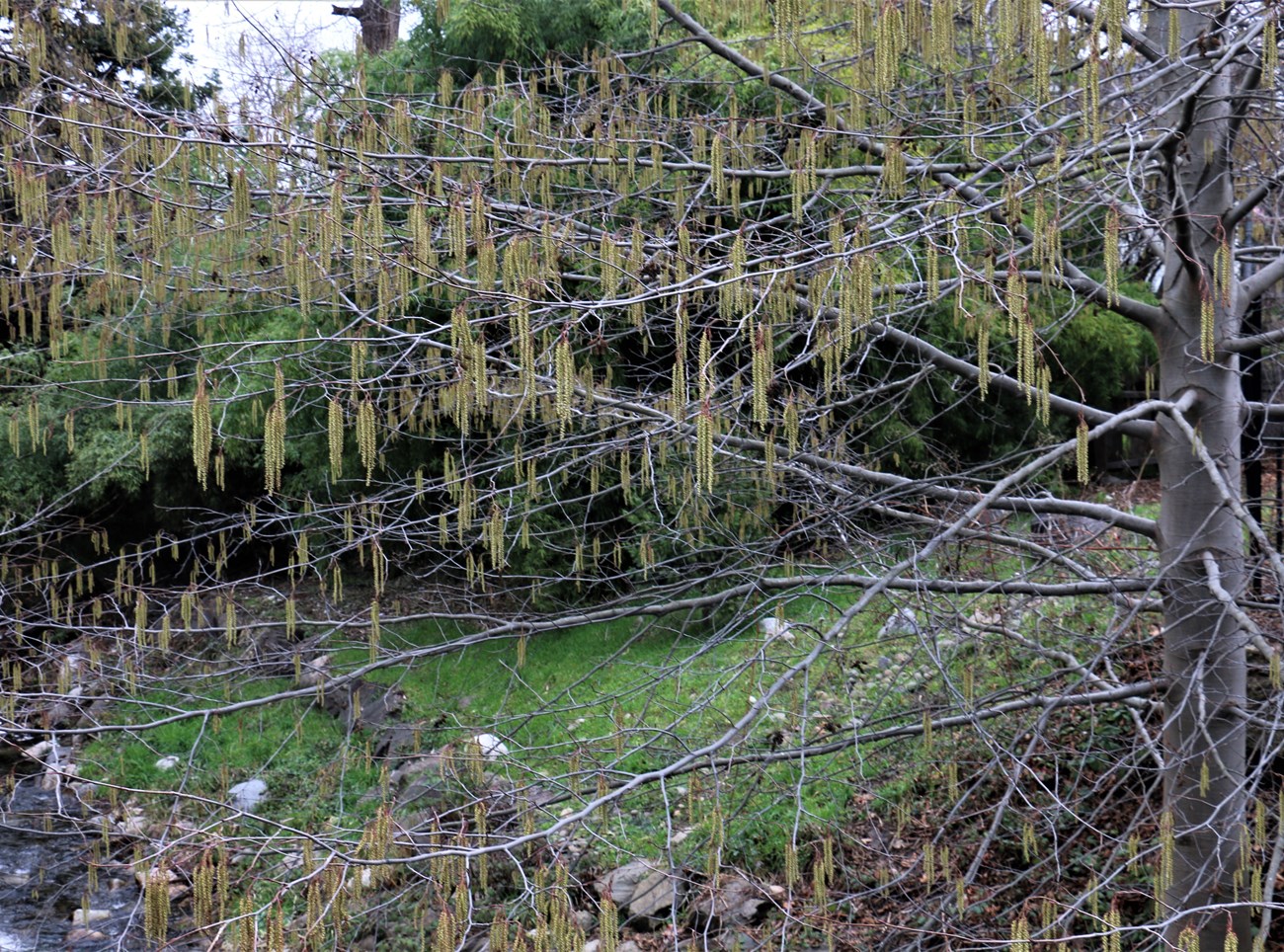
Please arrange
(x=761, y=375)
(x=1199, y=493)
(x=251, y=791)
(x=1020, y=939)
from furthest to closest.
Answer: (x=251, y=791)
(x=1199, y=493)
(x=761, y=375)
(x=1020, y=939)

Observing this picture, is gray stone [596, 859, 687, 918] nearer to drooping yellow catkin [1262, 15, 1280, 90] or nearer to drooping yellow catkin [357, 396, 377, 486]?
drooping yellow catkin [357, 396, 377, 486]

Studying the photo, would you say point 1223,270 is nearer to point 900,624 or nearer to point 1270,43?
point 1270,43

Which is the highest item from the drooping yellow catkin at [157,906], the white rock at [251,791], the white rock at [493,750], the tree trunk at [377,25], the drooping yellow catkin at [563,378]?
the tree trunk at [377,25]

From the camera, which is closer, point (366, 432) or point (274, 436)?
point (274, 436)

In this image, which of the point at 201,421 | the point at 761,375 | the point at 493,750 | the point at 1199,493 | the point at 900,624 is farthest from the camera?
the point at 900,624

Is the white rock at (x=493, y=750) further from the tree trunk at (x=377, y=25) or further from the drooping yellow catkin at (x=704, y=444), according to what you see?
the tree trunk at (x=377, y=25)

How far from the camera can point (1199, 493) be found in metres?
4.45

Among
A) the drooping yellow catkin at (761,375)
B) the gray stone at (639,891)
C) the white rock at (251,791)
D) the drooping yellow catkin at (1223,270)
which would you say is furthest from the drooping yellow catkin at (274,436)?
the white rock at (251,791)

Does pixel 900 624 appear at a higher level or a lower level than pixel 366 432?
lower

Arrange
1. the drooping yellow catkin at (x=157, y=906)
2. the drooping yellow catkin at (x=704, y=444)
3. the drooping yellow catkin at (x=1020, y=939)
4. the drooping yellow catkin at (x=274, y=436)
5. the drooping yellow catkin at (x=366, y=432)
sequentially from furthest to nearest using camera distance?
the drooping yellow catkin at (x=366, y=432) → the drooping yellow catkin at (x=274, y=436) → the drooping yellow catkin at (x=704, y=444) → the drooping yellow catkin at (x=1020, y=939) → the drooping yellow catkin at (x=157, y=906)

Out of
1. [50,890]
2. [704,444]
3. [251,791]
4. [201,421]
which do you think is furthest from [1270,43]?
[50,890]

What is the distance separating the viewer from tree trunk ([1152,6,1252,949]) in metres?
4.26

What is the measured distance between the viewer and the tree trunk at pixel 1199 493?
426cm

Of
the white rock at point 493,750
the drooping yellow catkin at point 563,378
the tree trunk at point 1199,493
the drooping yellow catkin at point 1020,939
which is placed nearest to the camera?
the drooping yellow catkin at point 1020,939
